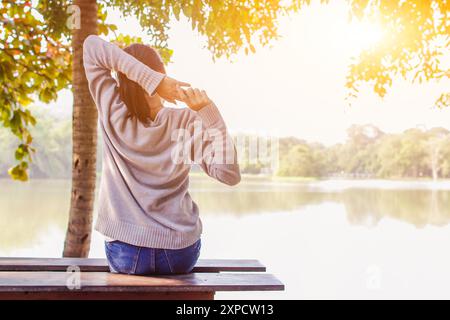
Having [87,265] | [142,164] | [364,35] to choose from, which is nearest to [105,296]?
[87,265]

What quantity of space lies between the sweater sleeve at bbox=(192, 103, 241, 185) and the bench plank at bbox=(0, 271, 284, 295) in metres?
0.30

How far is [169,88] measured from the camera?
1729mm

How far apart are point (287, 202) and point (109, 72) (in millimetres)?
3475

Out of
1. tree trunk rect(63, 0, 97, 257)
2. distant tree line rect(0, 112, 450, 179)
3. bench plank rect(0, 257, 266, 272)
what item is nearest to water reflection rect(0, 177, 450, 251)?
distant tree line rect(0, 112, 450, 179)

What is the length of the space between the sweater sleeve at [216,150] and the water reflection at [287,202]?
323 cm

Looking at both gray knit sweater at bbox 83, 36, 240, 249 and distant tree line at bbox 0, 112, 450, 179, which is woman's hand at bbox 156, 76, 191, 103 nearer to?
gray knit sweater at bbox 83, 36, 240, 249

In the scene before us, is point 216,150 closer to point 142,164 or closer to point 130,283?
point 142,164

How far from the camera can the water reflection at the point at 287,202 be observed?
509cm

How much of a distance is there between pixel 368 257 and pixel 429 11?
1929 mm

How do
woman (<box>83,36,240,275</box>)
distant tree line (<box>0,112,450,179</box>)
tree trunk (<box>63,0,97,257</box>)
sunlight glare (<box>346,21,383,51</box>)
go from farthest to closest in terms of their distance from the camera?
distant tree line (<box>0,112,450,179</box>), sunlight glare (<box>346,21,383,51</box>), tree trunk (<box>63,0,97,257</box>), woman (<box>83,36,240,275</box>)

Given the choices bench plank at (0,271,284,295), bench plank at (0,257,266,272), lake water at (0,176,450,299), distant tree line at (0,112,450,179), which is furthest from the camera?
distant tree line at (0,112,450,179)

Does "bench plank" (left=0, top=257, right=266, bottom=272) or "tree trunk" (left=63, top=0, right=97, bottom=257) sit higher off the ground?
"tree trunk" (left=63, top=0, right=97, bottom=257)

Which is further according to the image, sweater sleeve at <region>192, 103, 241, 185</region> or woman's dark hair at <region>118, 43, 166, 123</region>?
woman's dark hair at <region>118, 43, 166, 123</region>

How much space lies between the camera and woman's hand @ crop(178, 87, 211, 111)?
5.60ft
